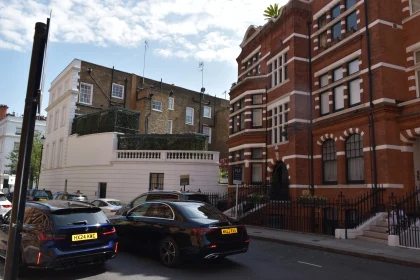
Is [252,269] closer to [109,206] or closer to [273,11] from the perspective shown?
[109,206]

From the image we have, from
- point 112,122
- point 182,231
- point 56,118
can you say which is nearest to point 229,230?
point 182,231

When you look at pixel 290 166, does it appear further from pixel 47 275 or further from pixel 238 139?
pixel 47 275

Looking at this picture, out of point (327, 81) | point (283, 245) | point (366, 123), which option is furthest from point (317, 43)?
point (283, 245)

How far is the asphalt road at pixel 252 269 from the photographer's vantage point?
7.34 meters

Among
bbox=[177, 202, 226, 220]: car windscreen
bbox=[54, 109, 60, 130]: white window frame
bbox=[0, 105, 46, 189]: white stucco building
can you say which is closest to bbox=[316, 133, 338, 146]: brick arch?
bbox=[177, 202, 226, 220]: car windscreen

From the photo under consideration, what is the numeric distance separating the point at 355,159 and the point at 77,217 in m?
13.2

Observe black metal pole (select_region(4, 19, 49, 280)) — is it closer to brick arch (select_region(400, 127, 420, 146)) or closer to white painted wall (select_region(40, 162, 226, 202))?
brick arch (select_region(400, 127, 420, 146))

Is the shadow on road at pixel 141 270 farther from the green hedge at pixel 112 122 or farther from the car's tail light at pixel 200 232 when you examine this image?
the green hedge at pixel 112 122

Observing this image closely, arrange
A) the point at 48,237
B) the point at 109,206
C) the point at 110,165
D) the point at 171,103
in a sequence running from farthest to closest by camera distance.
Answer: the point at 171,103
the point at 110,165
the point at 109,206
the point at 48,237

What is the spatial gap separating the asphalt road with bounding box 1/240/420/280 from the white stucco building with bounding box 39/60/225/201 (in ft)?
50.8

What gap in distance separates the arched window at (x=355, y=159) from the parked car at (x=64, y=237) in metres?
12.3

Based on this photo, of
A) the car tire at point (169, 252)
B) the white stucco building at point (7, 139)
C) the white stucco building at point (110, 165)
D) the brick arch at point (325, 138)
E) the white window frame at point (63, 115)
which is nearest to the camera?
the car tire at point (169, 252)

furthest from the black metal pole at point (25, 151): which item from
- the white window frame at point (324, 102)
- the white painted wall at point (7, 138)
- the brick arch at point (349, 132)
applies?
the white painted wall at point (7, 138)

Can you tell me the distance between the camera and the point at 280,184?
65.3ft
